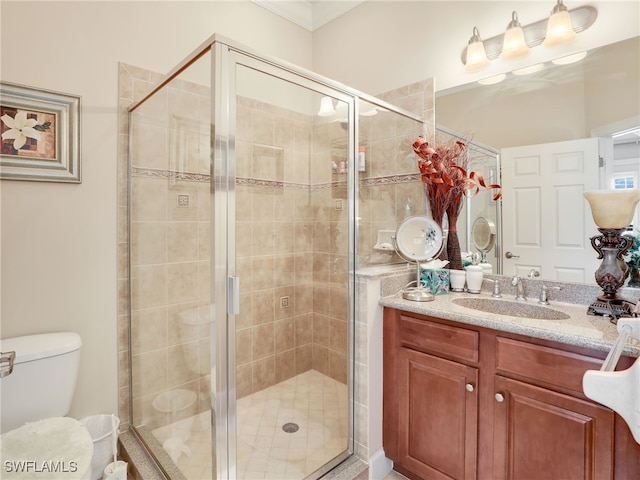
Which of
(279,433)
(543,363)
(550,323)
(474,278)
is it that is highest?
(474,278)

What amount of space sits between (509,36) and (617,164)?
0.84 m

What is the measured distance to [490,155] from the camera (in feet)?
6.25

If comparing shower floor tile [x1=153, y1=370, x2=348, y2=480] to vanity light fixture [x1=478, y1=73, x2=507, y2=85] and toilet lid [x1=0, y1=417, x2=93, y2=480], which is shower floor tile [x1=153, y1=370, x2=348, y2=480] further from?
vanity light fixture [x1=478, y1=73, x2=507, y2=85]

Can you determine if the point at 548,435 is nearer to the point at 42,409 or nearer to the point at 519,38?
the point at 519,38

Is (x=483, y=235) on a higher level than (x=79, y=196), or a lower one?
lower

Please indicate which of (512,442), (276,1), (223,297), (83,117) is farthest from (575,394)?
(276,1)

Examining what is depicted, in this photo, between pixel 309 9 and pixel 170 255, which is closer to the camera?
pixel 170 255

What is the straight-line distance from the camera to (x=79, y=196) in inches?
68.6

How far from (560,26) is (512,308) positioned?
1.38m

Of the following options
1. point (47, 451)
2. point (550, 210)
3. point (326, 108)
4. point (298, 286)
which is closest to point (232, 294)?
point (298, 286)

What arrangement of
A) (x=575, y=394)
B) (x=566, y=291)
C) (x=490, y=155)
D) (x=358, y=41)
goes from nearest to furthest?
(x=575, y=394) → (x=566, y=291) → (x=490, y=155) → (x=358, y=41)

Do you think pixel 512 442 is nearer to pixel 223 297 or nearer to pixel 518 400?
pixel 518 400

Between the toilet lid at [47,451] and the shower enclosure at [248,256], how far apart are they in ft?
1.26

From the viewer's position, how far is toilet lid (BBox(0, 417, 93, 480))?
1147 millimetres
